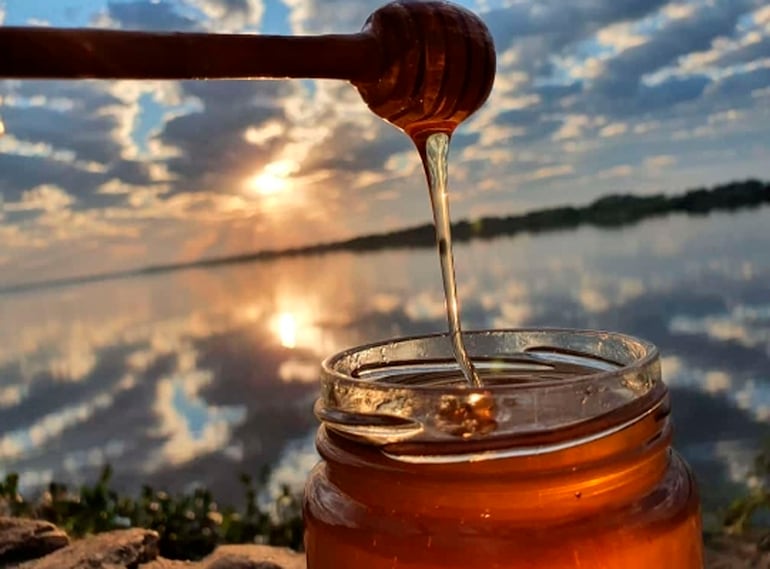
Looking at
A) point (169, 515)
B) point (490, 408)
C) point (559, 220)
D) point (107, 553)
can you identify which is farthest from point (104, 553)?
point (559, 220)

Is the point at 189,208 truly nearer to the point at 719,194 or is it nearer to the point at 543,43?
the point at 543,43

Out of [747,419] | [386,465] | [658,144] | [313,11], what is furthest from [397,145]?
[386,465]

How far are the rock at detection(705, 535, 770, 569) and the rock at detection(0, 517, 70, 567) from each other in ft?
1.44

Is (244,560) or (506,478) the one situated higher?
(506,478)

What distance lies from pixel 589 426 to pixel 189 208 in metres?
0.62

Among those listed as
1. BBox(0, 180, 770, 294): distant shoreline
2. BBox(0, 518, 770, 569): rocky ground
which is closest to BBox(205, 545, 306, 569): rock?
BBox(0, 518, 770, 569): rocky ground

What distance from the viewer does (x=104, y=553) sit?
22.6 inches

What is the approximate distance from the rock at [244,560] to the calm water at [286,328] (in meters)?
0.20

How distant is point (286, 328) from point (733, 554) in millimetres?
442

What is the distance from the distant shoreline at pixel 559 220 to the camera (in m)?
0.89

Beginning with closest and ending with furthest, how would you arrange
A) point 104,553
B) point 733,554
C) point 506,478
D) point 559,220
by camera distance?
point 506,478 < point 104,553 < point 733,554 < point 559,220

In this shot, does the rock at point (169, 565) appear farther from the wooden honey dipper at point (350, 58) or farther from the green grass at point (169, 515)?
the wooden honey dipper at point (350, 58)

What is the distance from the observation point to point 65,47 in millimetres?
266

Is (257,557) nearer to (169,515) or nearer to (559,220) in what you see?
(169,515)
